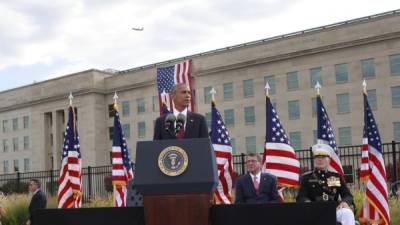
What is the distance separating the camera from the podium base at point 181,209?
5.58 meters

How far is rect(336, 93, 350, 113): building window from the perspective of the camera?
57.8 meters

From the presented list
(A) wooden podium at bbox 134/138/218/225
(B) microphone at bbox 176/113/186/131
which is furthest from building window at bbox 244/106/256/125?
(A) wooden podium at bbox 134/138/218/225

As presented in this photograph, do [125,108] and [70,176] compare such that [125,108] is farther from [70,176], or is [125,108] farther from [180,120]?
[180,120]

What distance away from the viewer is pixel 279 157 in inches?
533

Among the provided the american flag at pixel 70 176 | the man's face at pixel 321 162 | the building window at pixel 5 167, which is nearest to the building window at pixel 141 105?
the building window at pixel 5 167

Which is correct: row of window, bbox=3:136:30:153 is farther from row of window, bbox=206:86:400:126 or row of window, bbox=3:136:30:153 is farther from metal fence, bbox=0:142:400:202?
metal fence, bbox=0:142:400:202

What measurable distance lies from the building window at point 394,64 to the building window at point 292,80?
9871mm

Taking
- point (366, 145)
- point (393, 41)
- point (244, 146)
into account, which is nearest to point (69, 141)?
point (366, 145)

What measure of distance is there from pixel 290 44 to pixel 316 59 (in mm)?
3362

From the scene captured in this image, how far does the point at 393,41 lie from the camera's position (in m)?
54.7

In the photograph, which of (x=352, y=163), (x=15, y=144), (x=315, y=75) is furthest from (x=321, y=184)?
(x=15, y=144)

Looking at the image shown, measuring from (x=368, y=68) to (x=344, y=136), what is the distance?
6984 millimetres

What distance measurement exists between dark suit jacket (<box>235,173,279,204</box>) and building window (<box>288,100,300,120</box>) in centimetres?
5300

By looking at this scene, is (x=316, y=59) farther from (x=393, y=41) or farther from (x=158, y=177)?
(x=158, y=177)
